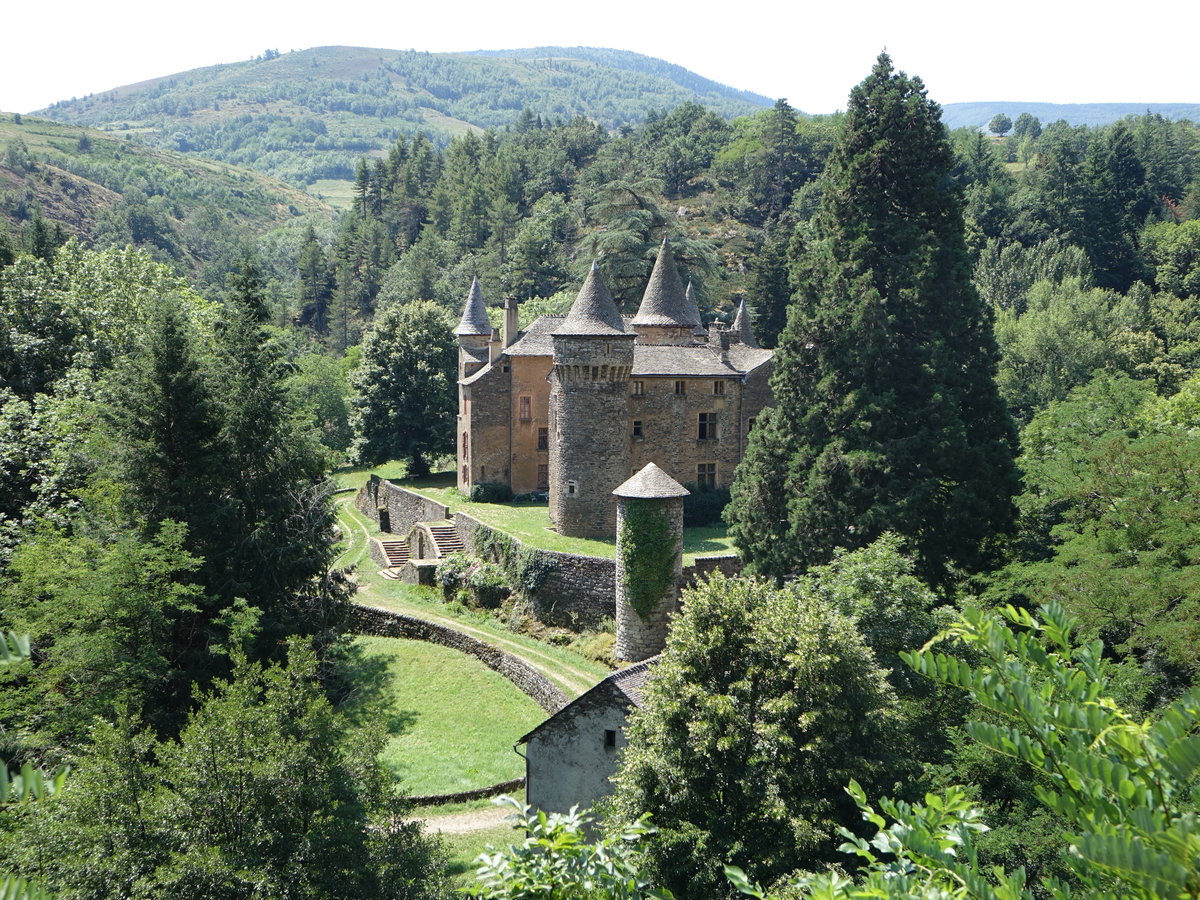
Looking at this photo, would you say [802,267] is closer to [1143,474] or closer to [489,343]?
[1143,474]

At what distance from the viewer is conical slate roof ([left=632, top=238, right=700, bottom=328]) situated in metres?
50.0

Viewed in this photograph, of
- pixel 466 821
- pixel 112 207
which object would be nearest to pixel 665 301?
pixel 466 821

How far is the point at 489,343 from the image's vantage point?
52.9 meters

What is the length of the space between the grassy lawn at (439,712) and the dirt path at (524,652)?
1.11 m

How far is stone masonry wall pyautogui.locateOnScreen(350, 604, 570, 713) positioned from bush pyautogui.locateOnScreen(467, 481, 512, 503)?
1161 centimetres

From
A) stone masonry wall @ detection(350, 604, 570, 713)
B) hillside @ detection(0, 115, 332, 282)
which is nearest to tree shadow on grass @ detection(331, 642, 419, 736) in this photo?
stone masonry wall @ detection(350, 604, 570, 713)

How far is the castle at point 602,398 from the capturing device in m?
40.6

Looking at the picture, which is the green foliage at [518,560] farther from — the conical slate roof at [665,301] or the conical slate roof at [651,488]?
the conical slate roof at [665,301]

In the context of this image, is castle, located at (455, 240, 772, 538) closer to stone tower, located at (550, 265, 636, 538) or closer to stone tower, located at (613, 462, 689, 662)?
stone tower, located at (550, 265, 636, 538)

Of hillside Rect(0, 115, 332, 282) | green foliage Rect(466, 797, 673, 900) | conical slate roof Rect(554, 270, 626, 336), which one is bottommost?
green foliage Rect(466, 797, 673, 900)

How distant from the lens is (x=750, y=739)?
735 inches

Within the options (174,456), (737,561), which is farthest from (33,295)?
(737,561)

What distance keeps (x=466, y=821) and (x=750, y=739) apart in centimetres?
1013

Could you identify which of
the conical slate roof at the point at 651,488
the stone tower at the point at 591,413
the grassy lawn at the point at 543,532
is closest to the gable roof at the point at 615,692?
the conical slate roof at the point at 651,488
